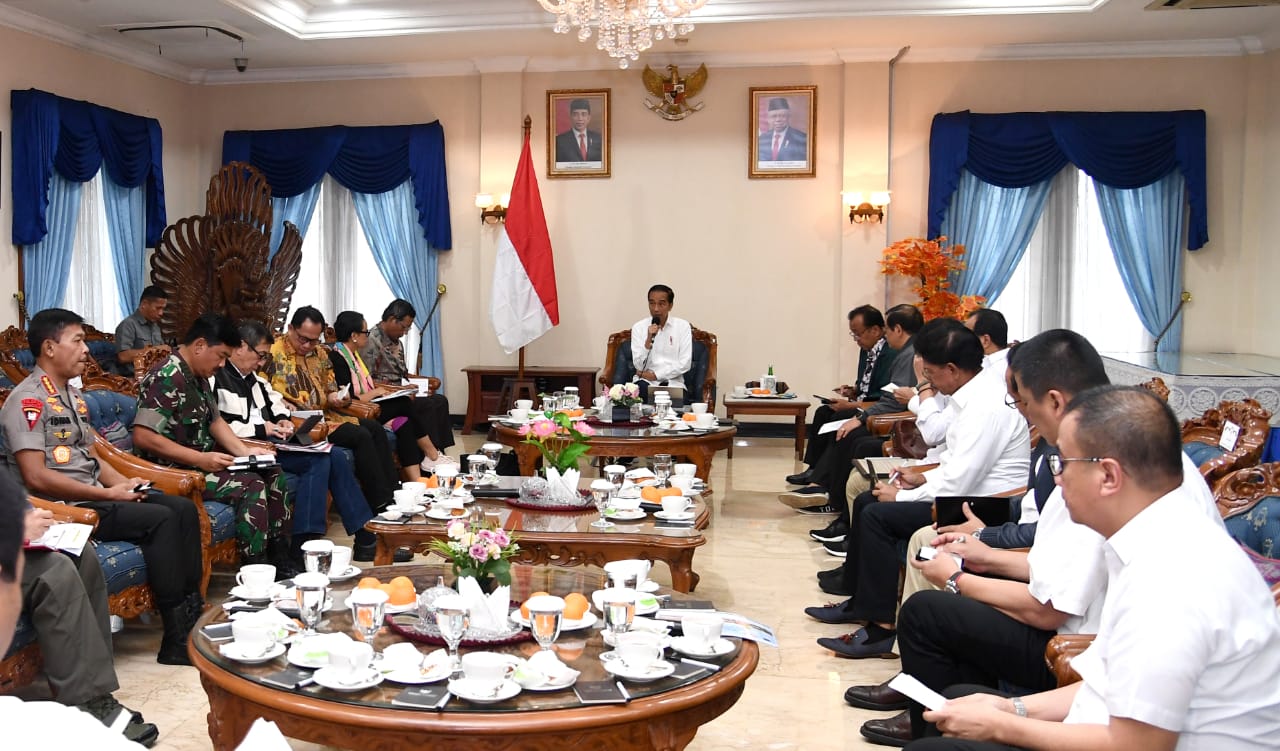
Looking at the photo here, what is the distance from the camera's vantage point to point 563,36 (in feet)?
27.8

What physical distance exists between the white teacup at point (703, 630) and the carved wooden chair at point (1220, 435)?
1561mm

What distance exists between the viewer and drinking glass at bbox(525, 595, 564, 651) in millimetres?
2525

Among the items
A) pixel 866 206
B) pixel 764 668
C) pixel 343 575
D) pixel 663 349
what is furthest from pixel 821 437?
pixel 343 575

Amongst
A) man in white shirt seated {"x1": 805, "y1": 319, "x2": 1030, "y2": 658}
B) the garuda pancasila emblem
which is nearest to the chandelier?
man in white shirt seated {"x1": 805, "y1": 319, "x2": 1030, "y2": 658}

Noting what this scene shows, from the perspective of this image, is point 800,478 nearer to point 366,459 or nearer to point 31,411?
point 366,459

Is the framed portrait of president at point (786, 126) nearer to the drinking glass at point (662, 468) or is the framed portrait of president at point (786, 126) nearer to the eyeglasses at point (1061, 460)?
the drinking glass at point (662, 468)

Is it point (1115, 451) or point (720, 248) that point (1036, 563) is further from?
point (720, 248)

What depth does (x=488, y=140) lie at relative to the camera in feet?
30.4

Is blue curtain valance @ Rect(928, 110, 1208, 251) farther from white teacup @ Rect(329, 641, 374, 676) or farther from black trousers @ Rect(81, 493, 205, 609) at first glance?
white teacup @ Rect(329, 641, 374, 676)

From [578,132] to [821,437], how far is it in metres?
3.71

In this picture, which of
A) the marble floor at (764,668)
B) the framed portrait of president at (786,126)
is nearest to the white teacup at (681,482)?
the marble floor at (764,668)

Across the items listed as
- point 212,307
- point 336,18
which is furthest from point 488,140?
point 212,307

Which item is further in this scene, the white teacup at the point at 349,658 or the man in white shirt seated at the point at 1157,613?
the white teacup at the point at 349,658

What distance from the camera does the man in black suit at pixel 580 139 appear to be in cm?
921
